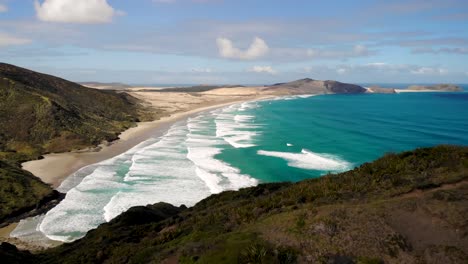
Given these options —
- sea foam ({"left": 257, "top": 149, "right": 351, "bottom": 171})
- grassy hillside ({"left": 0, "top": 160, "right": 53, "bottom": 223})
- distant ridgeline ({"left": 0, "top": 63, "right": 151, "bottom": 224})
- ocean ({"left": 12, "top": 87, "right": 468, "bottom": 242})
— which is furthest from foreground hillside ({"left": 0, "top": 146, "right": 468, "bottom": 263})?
sea foam ({"left": 257, "top": 149, "right": 351, "bottom": 171})

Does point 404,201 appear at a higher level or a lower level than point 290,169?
higher

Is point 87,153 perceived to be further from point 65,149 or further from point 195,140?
point 195,140

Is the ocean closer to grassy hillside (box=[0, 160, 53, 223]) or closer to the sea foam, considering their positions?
the sea foam

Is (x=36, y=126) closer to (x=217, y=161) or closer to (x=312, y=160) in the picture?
(x=217, y=161)

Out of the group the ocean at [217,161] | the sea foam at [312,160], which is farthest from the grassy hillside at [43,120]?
the sea foam at [312,160]

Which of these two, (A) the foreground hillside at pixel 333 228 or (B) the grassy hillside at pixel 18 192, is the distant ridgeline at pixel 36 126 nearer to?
(B) the grassy hillside at pixel 18 192

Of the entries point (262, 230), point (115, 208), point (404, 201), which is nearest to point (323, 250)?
point (262, 230)
